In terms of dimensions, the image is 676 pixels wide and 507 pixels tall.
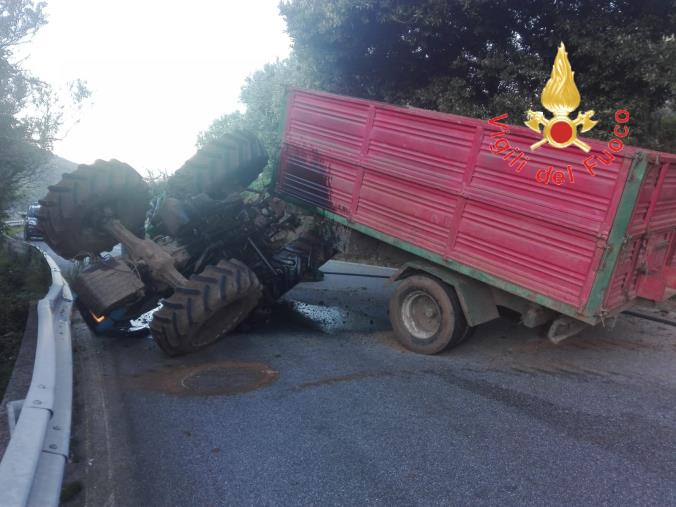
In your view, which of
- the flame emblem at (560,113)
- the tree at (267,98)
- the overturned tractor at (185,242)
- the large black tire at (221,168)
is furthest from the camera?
the tree at (267,98)

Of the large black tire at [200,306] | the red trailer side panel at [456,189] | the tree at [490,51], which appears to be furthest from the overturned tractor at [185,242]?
the tree at [490,51]

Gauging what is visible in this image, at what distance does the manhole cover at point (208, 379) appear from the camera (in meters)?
4.76

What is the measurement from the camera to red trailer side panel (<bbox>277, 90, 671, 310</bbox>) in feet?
15.4

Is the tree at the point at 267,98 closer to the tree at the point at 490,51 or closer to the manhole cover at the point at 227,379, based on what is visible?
the tree at the point at 490,51

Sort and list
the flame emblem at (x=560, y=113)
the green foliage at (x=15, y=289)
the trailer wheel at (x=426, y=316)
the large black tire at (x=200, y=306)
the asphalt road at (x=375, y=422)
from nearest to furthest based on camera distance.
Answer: the asphalt road at (x=375, y=422) → the flame emblem at (x=560, y=113) → the large black tire at (x=200, y=306) → the trailer wheel at (x=426, y=316) → the green foliage at (x=15, y=289)

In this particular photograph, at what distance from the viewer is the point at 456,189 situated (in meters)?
5.49

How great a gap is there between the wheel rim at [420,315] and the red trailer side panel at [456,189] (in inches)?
25.7

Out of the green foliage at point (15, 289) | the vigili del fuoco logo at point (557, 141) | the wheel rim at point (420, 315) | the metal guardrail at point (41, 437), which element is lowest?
the green foliage at point (15, 289)

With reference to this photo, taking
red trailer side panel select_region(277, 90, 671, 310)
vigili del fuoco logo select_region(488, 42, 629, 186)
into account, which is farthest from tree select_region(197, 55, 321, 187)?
vigili del fuoco logo select_region(488, 42, 629, 186)

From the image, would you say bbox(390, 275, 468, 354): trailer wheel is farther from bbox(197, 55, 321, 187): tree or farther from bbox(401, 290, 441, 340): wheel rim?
bbox(197, 55, 321, 187): tree

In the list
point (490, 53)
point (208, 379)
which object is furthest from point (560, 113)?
point (490, 53)

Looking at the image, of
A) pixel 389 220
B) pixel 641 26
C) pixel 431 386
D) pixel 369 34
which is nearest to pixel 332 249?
pixel 389 220

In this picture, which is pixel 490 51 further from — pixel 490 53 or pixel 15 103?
pixel 15 103

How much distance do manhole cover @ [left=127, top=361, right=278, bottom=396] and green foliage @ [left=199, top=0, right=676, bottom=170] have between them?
3.59 meters
